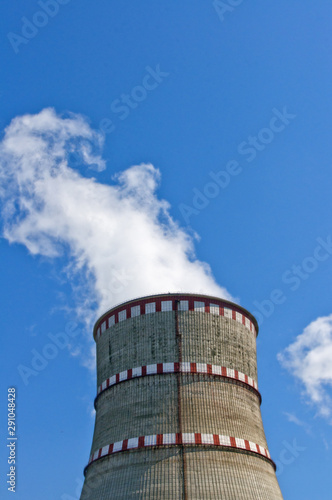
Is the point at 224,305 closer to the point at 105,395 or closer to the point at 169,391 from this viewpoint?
the point at 169,391

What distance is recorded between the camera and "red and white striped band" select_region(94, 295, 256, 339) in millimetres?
23250

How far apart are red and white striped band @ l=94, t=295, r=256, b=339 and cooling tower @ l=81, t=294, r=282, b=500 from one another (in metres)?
0.04

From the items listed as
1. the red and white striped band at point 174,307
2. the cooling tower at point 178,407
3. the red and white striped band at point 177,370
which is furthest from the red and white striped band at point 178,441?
the red and white striped band at point 174,307

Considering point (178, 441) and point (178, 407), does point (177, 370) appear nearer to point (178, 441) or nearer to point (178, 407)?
point (178, 407)

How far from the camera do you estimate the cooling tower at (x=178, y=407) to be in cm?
2041

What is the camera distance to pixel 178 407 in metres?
21.5

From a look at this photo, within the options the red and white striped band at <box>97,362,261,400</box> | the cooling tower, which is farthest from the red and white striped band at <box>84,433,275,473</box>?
the red and white striped band at <box>97,362,261,400</box>

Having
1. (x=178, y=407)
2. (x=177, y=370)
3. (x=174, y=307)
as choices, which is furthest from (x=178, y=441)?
(x=174, y=307)

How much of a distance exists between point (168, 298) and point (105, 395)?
453cm

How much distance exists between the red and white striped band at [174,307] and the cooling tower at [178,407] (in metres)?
0.04

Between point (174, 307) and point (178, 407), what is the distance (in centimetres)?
380

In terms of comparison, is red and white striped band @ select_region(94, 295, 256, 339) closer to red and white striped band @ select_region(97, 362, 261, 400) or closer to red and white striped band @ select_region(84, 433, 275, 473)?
red and white striped band @ select_region(97, 362, 261, 400)


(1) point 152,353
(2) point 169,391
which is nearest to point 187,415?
(2) point 169,391

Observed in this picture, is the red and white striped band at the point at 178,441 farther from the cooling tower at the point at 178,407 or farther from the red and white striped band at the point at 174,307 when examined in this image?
the red and white striped band at the point at 174,307
